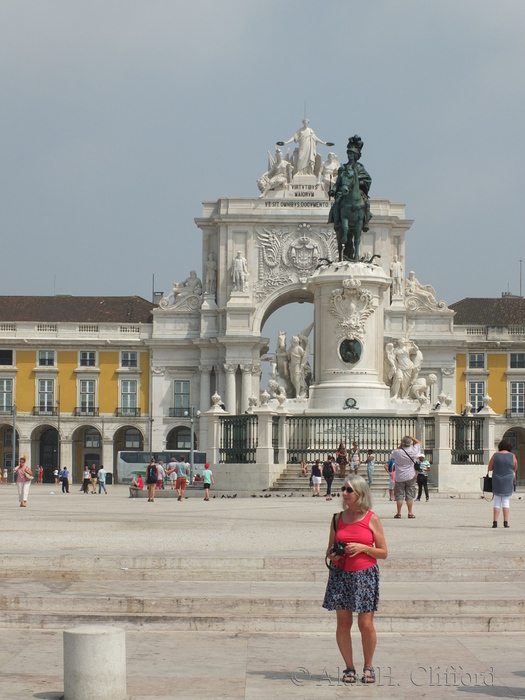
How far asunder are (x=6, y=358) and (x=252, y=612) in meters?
78.1

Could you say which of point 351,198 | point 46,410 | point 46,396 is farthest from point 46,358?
point 351,198

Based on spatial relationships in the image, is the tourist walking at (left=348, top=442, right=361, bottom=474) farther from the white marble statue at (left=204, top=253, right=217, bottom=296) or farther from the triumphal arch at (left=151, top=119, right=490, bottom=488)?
the white marble statue at (left=204, top=253, right=217, bottom=296)

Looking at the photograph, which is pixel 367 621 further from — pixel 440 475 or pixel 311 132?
pixel 311 132

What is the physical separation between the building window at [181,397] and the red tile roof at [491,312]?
62.1ft

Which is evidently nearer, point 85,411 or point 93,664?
point 93,664

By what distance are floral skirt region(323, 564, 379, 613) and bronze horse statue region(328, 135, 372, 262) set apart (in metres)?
24.8

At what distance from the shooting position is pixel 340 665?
1004cm

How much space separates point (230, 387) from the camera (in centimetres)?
8444

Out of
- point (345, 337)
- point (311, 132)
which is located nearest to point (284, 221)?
point (311, 132)

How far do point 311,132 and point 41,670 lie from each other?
81982 mm

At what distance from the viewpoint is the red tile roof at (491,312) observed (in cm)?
9125

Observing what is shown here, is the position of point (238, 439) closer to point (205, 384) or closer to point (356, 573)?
point (356, 573)

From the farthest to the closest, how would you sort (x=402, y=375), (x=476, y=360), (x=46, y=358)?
(x=476, y=360) < (x=46, y=358) < (x=402, y=375)

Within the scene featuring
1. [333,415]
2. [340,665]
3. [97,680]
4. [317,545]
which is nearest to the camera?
[97,680]
